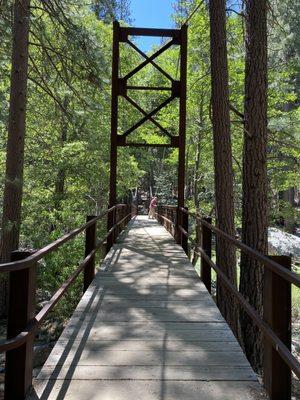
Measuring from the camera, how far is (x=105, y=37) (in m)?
23.1

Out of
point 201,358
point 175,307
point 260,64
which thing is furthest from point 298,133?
point 201,358

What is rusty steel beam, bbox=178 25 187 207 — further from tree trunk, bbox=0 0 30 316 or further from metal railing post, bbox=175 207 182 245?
tree trunk, bbox=0 0 30 316

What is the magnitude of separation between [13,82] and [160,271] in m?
6.43

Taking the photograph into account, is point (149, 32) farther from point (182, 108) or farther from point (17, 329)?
point (17, 329)

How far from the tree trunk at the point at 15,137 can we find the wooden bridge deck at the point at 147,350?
523 cm

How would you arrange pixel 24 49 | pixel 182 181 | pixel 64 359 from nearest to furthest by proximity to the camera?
1. pixel 64 359
2. pixel 24 49
3. pixel 182 181

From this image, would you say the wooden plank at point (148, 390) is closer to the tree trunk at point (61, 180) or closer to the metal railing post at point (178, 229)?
the metal railing post at point (178, 229)

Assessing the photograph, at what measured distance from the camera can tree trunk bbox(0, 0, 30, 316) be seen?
35.6 ft

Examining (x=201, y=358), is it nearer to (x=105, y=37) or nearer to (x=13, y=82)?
(x=13, y=82)

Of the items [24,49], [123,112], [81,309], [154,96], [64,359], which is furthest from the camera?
[154,96]

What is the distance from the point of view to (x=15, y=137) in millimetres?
11016

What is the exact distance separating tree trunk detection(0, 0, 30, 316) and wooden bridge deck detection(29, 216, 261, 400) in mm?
5231

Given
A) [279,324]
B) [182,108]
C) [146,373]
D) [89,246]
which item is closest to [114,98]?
[182,108]

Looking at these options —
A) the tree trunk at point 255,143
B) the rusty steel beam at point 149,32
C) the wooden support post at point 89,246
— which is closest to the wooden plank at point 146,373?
the wooden support post at point 89,246
